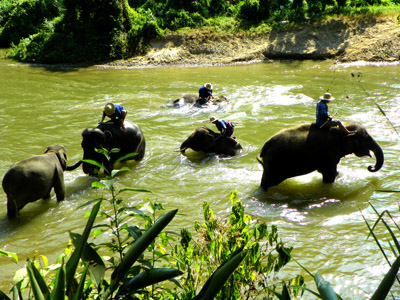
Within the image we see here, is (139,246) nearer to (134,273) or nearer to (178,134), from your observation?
(134,273)

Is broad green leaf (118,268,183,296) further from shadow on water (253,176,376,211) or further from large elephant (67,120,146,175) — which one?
large elephant (67,120,146,175)

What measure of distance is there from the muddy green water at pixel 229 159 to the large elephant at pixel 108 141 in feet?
1.25

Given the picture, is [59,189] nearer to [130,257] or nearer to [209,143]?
[209,143]

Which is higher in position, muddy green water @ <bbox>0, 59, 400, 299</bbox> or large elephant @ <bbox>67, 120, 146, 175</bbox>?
large elephant @ <bbox>67, 120, 146, 175</bbox>

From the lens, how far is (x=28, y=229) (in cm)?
579

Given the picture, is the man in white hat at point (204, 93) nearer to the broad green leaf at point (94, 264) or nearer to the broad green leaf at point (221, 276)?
the broad green leaf at point (94, 264)

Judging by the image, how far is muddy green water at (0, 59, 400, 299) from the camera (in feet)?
17.2

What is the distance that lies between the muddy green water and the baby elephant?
0.33 metres

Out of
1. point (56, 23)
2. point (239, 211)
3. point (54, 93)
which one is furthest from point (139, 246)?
point (56, 23)

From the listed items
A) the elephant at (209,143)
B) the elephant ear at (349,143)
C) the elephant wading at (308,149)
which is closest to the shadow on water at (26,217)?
the elephant at (209,143)

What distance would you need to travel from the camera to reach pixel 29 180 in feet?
18.8

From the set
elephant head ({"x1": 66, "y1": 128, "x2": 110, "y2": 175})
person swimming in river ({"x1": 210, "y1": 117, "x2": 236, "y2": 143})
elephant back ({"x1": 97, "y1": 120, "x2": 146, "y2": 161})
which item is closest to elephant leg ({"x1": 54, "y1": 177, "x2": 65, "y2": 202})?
elephant head ({"x1": 66, "y1": 128, "x2": 110, "y2": 175})

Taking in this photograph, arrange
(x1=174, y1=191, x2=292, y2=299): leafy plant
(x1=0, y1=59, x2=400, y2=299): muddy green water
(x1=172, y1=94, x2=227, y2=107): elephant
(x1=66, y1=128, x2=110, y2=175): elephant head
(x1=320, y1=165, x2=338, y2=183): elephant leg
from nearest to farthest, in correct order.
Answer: (x1=174, y1=191, x2=292, y2=299): leafy plant → (x1=0, y1=59, x2=400, y2=299): muddy green water → (x1=320, y1=165, x2=338, y2=183): elephant leg → (x1=66, y1=128, x2=110, y2=175): elephant head → (x1=172, y1=94, x2=227, y2=107): elephant

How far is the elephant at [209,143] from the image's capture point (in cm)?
849
